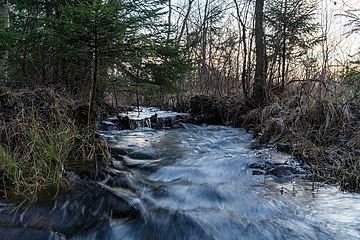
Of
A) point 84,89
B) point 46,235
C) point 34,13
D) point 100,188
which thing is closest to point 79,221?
point 46,235

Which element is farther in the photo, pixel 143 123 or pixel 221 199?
pixel 143 123

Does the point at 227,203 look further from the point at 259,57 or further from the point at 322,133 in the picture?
the point at 259,57

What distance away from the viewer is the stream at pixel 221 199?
2891mm

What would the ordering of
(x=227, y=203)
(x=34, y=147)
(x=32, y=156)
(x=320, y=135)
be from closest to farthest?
(x=227, y=203)
(x=32, y=156)
(x=34, y=147)
(x=320, y=135)

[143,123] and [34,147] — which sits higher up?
[34,147]

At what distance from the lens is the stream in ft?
9.48

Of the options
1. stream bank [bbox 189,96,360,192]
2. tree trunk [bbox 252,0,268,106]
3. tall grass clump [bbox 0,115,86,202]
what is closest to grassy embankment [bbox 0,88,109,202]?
tall grass clump [bbox 0,115,86,202]

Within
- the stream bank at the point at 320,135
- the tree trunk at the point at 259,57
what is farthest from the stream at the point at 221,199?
the tree trunk at the point at 259,57

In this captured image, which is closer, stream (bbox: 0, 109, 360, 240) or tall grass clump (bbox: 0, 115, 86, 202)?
stream (bbox: 0, 109, 360, 240)

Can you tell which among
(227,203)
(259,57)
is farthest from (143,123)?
(227,203)

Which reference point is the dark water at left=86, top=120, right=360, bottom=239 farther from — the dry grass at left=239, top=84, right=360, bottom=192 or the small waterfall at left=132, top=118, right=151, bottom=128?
the small waterfall at left=132, top=118, right=151, bottom=128

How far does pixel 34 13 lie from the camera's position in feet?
28.3

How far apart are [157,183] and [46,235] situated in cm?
190

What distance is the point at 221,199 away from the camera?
12.2ft
